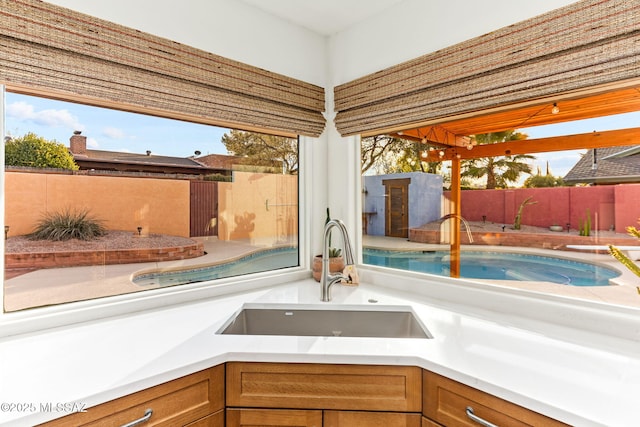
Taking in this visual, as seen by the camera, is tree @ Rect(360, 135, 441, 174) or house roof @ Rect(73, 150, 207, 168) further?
tree @ Rect(360, 135, 441, 174)

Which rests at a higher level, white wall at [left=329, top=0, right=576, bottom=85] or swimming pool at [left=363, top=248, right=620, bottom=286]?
white wall at [left=329, top=0, right=576, bottom=85]

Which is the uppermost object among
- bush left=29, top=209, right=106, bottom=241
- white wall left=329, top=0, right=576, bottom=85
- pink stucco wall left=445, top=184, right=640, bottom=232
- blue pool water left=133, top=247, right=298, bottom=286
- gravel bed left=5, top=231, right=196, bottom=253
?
white wall left=329, top=0, right=576, bottom=85

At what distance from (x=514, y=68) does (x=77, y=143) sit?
1.92 metres

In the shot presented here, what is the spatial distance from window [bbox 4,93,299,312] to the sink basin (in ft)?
1.30

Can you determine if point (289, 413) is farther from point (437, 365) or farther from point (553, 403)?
point (553, 403)

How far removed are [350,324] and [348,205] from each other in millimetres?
840

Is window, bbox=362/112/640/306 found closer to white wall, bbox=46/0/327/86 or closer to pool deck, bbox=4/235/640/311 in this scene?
pool deck, bbox=4/235/640/311

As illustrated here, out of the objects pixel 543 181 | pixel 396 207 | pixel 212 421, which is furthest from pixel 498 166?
pixel 212 421

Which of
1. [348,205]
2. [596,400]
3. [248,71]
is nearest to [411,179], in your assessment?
[348,205]

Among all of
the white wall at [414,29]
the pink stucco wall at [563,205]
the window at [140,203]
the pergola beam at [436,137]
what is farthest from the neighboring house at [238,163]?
the pink stucco wall at [563,205]

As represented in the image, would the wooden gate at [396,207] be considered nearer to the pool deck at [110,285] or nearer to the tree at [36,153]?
the pool deck at [110,285]

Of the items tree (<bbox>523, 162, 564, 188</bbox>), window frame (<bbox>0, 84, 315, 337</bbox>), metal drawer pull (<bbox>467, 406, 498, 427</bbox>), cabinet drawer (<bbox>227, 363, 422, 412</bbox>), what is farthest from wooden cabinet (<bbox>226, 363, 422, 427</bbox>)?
tree (<bbox>523, 162, 564, 188</bbox>)

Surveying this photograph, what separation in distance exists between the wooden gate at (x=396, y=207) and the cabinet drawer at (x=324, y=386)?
1.06 metres

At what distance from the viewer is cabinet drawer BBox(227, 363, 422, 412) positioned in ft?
3.56
